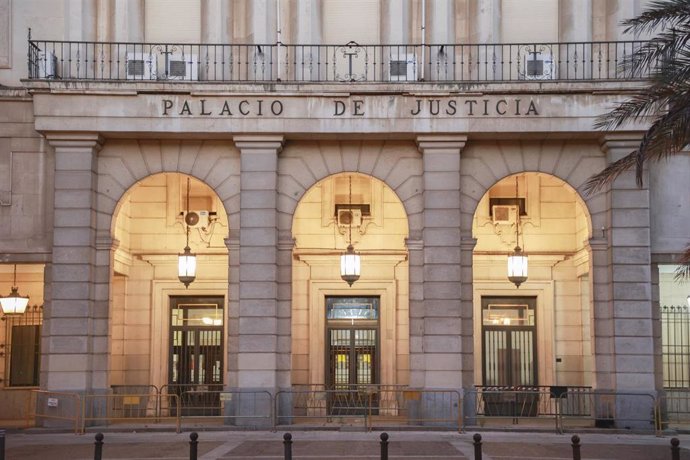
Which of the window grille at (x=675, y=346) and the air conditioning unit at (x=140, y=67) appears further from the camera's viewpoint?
the window grille at (x=675, y=346)

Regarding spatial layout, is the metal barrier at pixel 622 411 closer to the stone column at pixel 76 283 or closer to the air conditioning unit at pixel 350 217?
the air conditioning unit at pixel 350 217

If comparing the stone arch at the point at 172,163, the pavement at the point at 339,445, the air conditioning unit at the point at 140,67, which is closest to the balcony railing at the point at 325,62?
the air conditioning unit at the point at 140,67

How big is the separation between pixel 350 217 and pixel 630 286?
8195mm

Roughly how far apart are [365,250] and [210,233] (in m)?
4.44

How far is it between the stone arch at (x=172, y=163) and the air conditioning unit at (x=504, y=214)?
25.4ft

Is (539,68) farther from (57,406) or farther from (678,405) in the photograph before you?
(57,406)

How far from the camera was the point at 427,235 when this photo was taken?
1047 inches

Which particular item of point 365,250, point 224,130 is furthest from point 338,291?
point 224,130

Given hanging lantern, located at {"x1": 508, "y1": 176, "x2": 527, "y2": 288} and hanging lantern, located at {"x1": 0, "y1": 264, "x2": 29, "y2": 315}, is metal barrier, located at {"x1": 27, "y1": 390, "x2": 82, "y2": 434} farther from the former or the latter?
hanging lantern, located at {"x1": 508, "y1": 176, "x2": 527, "y2": 288}

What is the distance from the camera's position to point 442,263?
26469 mm

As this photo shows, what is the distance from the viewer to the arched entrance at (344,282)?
3062 cm

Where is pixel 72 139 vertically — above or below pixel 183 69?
below

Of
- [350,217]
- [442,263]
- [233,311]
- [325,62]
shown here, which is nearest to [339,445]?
[233,311]

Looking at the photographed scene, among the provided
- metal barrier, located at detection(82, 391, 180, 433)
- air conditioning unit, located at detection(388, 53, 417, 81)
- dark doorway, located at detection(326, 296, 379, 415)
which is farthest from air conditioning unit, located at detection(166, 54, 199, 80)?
metal barrier, located at detection(82, 391, 180, 433)
